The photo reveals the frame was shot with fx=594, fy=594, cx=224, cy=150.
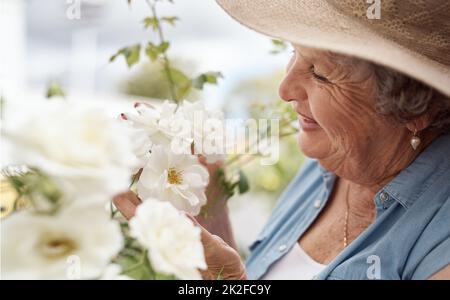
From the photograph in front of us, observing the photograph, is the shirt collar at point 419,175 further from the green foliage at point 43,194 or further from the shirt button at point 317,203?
the green foliage at point 43,194

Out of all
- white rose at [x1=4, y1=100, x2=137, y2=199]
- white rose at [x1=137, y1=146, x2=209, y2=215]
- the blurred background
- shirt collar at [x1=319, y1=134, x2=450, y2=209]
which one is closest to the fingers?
white rose at [x1=137, y1=146, x2=209, y2=215]

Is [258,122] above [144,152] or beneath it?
beneath

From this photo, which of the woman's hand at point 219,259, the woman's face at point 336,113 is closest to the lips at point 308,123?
the woman's face at point 336,113

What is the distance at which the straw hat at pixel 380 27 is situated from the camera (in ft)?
2.70

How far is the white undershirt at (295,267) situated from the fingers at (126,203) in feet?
1.75

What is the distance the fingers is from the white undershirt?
53 centimetres

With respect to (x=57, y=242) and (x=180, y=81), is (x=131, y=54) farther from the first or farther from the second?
(x=57, y=242)

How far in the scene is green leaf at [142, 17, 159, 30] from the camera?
1056 mm

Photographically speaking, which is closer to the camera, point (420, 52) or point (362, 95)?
point (420, 52)

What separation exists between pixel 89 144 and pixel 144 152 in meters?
0.21

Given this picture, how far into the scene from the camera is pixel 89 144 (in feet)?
1.34

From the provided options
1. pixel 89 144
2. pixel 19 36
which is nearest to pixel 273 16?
pixel 89 144

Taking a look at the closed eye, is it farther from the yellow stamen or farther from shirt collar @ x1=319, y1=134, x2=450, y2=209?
the yellow stamen

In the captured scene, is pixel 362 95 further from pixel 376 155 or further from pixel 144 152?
pixel 144 152
